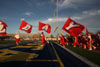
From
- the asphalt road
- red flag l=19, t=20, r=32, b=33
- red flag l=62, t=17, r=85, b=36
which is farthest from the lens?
red flag l=19, t=20, r=32, b=33

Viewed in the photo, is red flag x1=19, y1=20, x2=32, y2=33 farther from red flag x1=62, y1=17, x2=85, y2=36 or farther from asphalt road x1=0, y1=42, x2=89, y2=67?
asphalt road x1=0, y1=42, x2=89, y2=67

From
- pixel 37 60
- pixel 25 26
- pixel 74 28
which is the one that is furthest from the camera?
pixel 25 26

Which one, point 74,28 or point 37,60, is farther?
point 74,28

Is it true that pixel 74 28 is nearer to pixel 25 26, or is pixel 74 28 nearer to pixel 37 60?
pixel 37 60

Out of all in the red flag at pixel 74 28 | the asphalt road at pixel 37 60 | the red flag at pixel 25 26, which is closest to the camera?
the asphalt road at pixel 37 60

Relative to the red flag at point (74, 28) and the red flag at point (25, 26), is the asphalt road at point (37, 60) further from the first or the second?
the red flag at point (25, 26)

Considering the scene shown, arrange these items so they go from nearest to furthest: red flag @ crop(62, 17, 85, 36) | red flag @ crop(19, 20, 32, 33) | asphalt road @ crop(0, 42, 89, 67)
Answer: asphalt road @ crop(0, 42, 89, 67)
red flag @ crop(62, 17, 85, 36)
red flag @ crop(19, 20, 32, 33)

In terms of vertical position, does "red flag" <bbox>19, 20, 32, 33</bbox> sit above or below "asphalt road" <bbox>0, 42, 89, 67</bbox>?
above

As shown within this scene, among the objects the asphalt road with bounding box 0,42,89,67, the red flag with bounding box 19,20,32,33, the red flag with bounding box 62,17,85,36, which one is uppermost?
the red flag with bounding box 19,20,32,33

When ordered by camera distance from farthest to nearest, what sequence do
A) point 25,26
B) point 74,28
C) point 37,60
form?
point 25,26, point 74,28, point 37,60

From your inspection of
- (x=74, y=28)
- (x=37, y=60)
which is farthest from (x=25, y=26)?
(x=37, y=60)

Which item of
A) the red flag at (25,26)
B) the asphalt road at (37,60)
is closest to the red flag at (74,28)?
the asphalt road at (37,60)

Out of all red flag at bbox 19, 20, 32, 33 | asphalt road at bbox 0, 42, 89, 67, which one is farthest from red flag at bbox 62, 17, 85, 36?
red flag at bbox 19, 20, 32, 33

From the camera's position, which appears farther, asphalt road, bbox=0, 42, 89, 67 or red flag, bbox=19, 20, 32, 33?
red flag, bbox=19, 20, 32, 33
